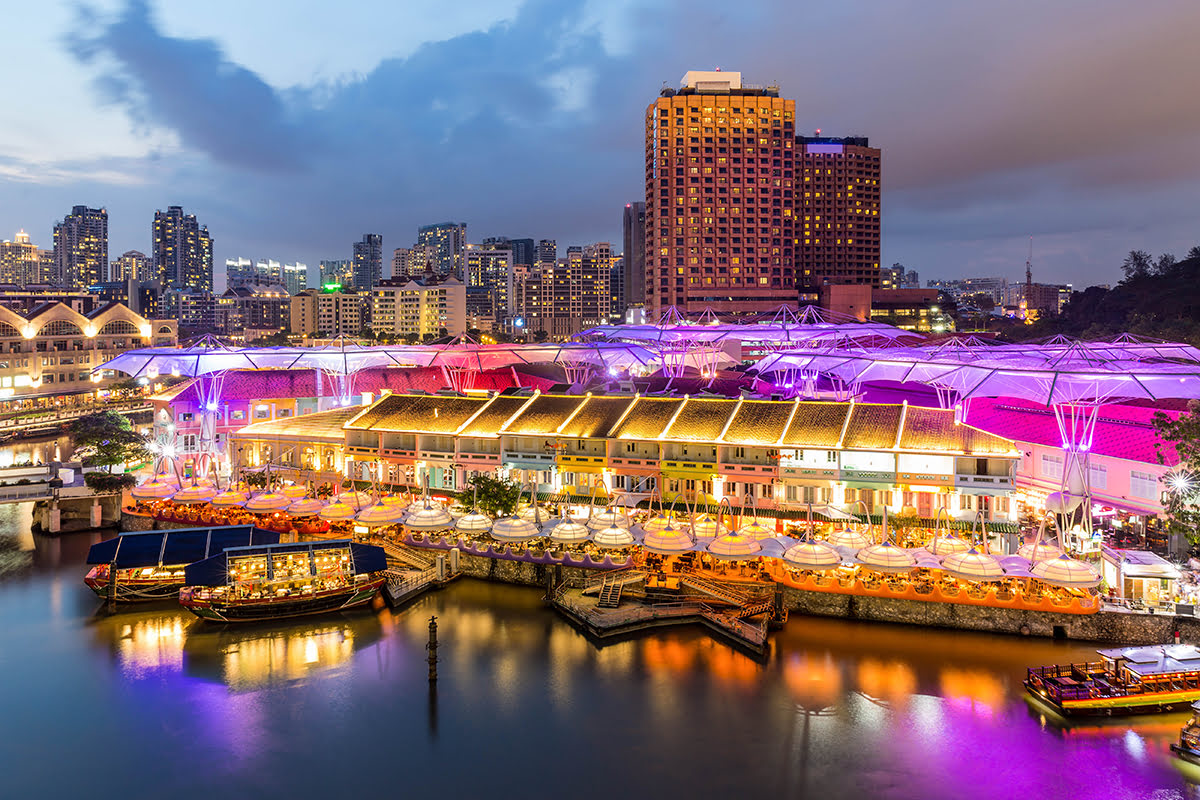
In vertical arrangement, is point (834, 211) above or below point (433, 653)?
above

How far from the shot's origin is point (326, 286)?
180m

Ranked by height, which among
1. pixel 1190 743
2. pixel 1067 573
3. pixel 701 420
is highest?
pixel 701 420

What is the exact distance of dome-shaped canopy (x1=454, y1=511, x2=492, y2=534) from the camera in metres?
35.9

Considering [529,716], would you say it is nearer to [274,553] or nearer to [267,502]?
[274,553]

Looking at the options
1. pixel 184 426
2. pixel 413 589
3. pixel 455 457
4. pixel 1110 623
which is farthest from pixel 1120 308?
pixel 184 426

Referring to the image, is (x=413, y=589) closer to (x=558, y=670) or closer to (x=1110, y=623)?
(x=558, y=670)

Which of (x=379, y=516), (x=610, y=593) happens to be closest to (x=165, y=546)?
(x=379, y=516)

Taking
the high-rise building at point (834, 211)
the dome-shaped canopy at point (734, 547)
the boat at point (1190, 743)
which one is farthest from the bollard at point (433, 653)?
the high-rise building at point (834, 211)

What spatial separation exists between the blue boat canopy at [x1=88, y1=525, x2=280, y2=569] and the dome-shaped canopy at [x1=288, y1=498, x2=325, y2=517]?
458 centimetres

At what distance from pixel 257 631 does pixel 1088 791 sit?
28.4 metres

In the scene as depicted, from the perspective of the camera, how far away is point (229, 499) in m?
41.9

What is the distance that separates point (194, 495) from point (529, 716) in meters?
26.8

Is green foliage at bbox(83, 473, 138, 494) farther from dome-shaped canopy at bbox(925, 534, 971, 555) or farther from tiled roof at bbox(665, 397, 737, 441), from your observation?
dome-shaped canopy at bbox(925, 534, 971, 555)

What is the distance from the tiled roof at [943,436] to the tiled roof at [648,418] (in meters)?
10.8
